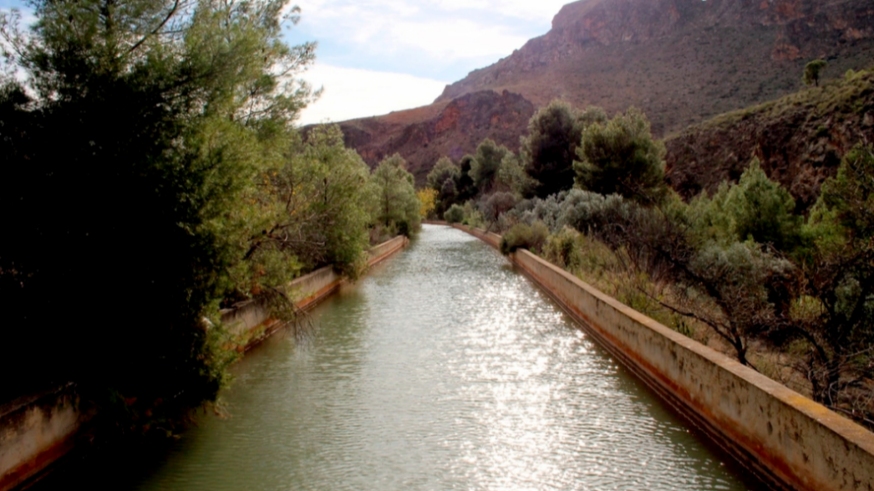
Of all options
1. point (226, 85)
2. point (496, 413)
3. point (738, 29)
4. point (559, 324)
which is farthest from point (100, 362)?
point (738, 29)

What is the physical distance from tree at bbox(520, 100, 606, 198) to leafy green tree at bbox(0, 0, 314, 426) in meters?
38.7

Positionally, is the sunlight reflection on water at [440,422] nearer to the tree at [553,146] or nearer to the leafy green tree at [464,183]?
the tree at [553,146]

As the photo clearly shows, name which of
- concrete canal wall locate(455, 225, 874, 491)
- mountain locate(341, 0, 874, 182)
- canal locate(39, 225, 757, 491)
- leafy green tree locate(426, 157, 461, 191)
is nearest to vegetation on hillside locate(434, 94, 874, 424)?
concrete canal wall locate(455, 225, 874, 491)

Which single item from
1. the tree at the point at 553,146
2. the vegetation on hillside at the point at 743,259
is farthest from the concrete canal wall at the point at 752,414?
the tree at the point at 553,146

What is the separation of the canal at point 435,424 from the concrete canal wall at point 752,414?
27 cm

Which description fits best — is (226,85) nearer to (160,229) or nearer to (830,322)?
(160,229)

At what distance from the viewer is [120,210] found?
6.59 m

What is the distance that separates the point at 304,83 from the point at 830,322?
10283 millimetres

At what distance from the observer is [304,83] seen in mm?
13180

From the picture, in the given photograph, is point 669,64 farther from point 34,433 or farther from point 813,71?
point 34,433

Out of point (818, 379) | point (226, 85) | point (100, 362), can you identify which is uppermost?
point (226, 85)

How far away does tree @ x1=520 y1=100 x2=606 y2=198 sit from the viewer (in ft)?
146

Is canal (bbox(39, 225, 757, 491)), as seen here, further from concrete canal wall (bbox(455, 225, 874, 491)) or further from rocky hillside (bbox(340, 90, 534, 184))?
rocky hillside (bbox(340, 90, 534, 184))

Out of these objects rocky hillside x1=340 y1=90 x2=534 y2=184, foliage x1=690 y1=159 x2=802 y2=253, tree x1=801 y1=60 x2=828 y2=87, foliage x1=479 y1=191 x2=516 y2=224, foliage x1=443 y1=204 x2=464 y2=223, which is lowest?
foliage x1=443 y1=204 x2=464 y2=223
